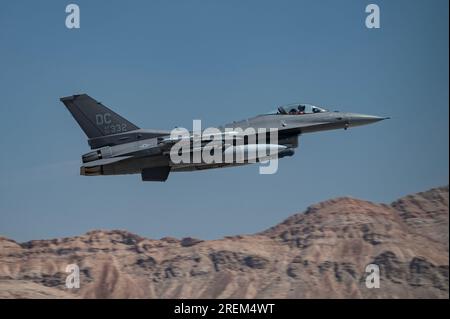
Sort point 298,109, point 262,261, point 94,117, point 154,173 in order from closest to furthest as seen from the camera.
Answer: point 154,173
point 94,117
point 298,109
point 262,261

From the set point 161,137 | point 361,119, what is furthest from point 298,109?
point 161,137

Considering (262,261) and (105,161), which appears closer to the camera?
(105,161)

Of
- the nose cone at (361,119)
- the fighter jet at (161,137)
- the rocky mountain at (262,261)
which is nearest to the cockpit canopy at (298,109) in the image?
the fighter jet at (161,137)

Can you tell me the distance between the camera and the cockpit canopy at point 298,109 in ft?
124

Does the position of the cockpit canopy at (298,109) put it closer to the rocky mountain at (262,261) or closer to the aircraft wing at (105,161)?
the aircraft wing at (105,161)

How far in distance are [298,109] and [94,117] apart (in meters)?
10.1

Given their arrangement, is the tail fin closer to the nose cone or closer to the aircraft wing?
the aircraft wing

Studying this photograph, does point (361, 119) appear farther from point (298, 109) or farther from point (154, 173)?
point (154, 173)

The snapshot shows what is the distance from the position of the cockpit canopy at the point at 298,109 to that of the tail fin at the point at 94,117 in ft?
24.0

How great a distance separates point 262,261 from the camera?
164 m

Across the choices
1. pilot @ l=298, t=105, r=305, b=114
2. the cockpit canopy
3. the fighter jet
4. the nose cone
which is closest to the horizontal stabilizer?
the fighter jet

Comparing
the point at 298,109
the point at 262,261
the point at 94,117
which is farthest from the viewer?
the point at 262,261

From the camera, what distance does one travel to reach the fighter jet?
34.9 meters
